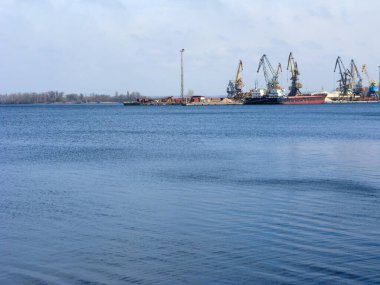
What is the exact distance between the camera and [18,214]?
17.4 meters

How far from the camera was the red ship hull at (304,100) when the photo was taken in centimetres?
15962

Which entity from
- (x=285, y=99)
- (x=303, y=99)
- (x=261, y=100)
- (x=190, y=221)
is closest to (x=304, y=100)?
(x=303, y=99)

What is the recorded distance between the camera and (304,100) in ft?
545

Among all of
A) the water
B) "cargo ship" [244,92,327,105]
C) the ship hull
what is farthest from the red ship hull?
the water

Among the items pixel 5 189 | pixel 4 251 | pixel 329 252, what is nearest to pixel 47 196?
pixel 5 189

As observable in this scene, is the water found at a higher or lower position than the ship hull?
lower

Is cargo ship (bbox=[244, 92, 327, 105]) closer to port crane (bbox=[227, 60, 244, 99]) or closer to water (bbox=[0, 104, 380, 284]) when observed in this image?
port crane (bbox=[227, 60, 244, 99])

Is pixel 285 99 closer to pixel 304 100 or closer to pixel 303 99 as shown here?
pixel 303 99

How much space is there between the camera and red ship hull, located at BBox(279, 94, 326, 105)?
524ft

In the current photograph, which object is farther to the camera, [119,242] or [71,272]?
[119,242]

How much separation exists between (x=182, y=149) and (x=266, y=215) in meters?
22.3

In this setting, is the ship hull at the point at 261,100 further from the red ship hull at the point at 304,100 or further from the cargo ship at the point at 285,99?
the red ship hull at the point at 304,100

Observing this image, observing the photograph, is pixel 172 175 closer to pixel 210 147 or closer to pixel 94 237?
pixel 94 237

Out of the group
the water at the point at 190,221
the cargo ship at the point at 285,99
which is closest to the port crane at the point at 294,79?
the cargo ship at the point at 285,99
